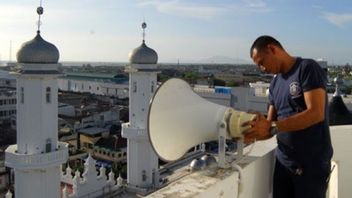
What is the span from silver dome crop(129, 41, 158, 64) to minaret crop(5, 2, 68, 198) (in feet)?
11.2

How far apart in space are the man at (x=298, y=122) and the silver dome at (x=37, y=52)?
776cm

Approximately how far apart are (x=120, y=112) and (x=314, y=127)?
31.5m

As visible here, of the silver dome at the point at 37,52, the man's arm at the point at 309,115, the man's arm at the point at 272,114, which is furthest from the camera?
the silver dome at the point at 37,52

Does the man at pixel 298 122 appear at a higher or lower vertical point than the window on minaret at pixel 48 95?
higher

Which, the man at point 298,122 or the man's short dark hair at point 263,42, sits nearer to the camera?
the man at point 298,122

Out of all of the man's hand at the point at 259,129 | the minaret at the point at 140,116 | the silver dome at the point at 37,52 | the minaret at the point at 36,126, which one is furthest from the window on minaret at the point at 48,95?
the man's hand at the point at 259,129

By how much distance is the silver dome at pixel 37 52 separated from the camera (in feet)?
30.9

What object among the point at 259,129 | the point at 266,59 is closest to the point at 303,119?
the point at 259,129

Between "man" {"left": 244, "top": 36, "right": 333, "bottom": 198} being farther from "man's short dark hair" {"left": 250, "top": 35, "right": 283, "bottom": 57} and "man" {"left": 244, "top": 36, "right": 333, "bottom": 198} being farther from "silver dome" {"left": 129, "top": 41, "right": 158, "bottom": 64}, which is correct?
"silver dome" {"left": 129, "top": 41, "right": 158, "bottom": 64}

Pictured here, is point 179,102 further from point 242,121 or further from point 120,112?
point 120,112

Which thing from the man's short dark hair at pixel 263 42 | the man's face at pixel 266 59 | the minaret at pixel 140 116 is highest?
the man's short dark hair at pixel 263 42

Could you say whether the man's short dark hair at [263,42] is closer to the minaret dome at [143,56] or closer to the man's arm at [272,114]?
the man's arm at [272,114]

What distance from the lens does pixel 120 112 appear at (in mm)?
33531

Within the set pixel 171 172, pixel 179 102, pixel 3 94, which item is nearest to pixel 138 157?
pixel 171 172
